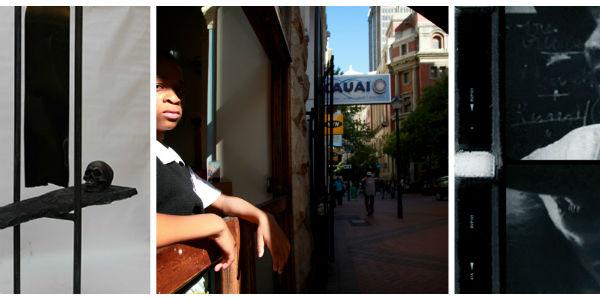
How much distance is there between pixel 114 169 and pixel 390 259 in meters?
7.15

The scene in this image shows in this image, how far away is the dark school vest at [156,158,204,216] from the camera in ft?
8.71

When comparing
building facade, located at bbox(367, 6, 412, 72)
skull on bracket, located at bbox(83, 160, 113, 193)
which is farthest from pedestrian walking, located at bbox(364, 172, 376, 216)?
building facade, located at bbox(367, 6, 412, 72)

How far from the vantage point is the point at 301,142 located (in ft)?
21.3

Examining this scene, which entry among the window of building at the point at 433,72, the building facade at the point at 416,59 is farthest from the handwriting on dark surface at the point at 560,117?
the window of building at the point at 433,72

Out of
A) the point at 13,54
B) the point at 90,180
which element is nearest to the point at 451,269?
the point at 90,180

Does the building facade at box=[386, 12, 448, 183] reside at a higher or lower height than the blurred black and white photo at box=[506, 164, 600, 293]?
higher

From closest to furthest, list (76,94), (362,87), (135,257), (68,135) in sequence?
(76,94), (68,135), (135,257), (362,87)

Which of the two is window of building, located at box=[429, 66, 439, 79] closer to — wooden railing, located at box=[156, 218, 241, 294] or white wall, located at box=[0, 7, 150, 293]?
wooden railing, located at box=[156, 218, 241, 294]

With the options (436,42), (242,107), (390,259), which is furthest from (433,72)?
(242,107)

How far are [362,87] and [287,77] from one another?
9257 mm

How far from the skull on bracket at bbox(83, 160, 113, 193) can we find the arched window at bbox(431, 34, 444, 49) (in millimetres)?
53521

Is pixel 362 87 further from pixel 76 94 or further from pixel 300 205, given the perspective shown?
pixel 76 94

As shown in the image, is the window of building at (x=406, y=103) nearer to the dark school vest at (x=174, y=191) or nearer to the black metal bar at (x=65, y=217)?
the dark school vest at (x=174, y=191)

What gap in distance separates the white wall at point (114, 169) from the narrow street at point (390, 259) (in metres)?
4.62
